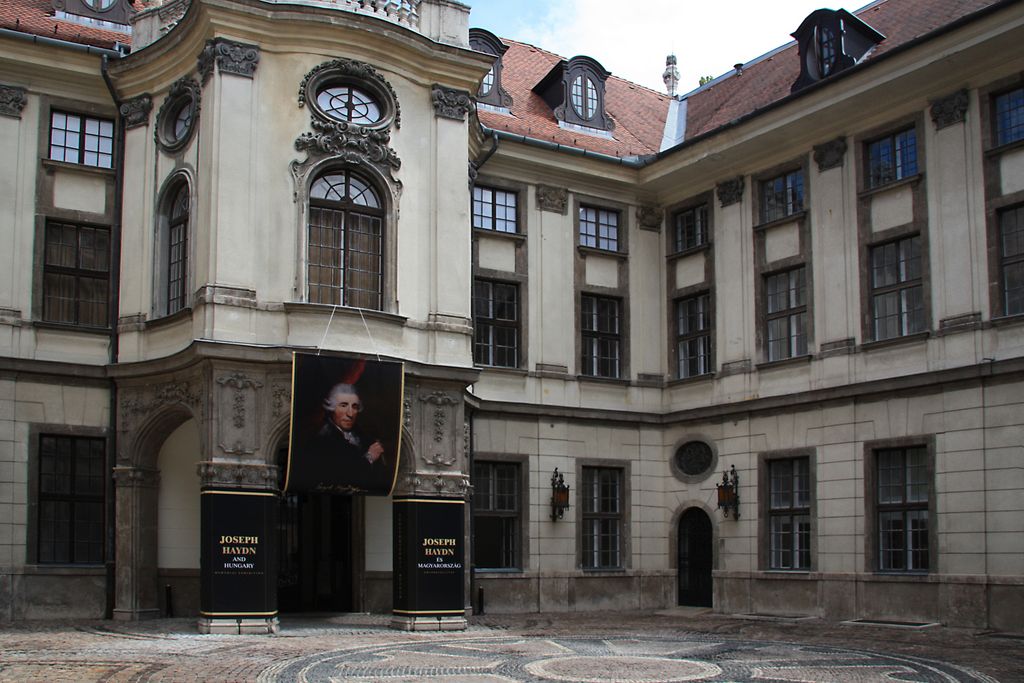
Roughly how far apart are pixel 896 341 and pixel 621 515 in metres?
8.05

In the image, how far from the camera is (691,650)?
794 inches

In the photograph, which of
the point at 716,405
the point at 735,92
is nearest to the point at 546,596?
the point at 716,405

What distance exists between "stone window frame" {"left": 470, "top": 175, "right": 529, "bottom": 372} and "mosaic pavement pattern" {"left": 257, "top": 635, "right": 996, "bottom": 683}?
30.8 feet

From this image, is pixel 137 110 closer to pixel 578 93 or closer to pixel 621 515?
pixel 578 93

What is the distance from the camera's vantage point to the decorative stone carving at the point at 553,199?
29.8 meters

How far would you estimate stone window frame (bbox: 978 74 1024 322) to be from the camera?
931 inches

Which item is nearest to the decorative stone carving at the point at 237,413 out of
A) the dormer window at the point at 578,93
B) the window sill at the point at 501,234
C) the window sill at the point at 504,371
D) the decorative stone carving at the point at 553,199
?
the window sill at the point at 504,371

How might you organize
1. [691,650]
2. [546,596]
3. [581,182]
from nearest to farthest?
[691,650] → [546,596] → [581,182]

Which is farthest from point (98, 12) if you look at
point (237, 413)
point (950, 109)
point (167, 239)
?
point (950, 109)

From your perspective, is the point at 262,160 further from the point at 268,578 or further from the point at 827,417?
the point at 827,417

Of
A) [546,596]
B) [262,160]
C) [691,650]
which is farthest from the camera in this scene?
[546,596]

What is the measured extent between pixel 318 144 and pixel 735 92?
1336 cm

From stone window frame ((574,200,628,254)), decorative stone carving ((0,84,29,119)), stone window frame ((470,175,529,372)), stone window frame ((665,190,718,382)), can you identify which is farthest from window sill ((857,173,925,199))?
decorative stone carving ((0,84,29,119))

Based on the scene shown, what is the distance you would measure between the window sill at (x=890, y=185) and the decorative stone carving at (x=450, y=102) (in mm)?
8463
